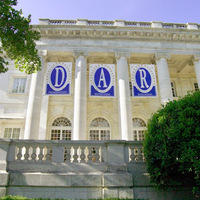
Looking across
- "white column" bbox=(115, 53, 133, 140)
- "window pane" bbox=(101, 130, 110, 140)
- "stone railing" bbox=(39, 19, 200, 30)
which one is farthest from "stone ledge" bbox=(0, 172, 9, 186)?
"stone railing" bbox=(39, 19, 200, 30)

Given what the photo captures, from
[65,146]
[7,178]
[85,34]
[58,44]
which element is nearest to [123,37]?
[85,34]

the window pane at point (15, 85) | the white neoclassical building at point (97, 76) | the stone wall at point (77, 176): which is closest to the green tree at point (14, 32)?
the stone wall at point (77, 176)

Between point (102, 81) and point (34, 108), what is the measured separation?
598 cm

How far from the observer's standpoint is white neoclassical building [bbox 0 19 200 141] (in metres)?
16.6

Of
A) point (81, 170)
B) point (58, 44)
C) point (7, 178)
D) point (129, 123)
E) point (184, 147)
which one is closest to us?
point (184, 147)

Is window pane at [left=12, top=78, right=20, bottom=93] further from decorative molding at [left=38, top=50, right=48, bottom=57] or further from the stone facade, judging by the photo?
decorative molding at [left=38, top=50, right=48, bottom=57]

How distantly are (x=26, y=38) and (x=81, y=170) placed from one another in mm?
6743

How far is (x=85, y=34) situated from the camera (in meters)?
18.8

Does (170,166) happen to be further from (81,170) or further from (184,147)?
(81,170)

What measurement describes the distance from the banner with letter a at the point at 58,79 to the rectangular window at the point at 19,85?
4355mm

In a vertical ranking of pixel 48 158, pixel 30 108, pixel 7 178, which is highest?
pixel 30 108

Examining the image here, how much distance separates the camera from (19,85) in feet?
64.7

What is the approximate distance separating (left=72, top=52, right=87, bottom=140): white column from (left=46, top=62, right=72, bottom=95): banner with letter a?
1.01 metres

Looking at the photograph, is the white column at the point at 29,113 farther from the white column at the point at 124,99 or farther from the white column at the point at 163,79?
the white column at the point at 163,79
